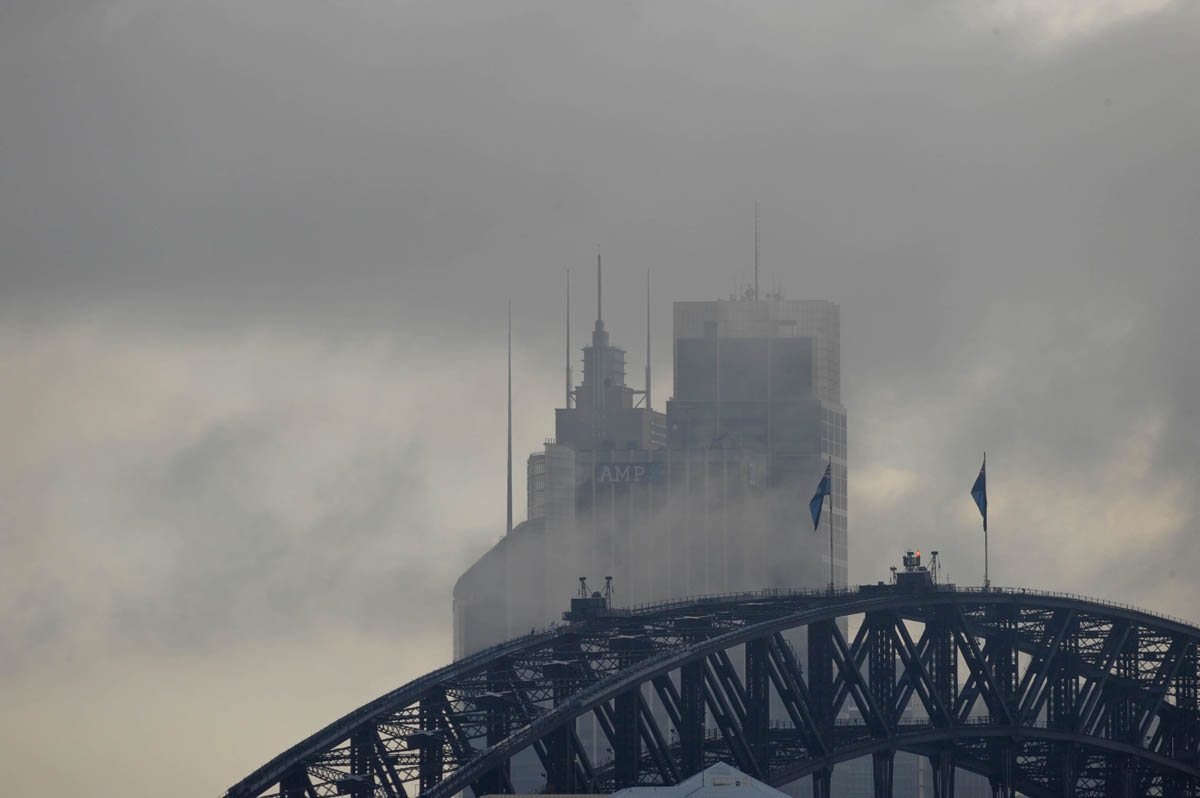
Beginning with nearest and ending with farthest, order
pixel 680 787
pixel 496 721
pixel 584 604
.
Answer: pixel 680 787, pixel 496 721, pixel 584 604

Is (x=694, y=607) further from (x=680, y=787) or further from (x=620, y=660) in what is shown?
(x=680, y=787)

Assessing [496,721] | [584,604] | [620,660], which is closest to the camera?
[496,721]

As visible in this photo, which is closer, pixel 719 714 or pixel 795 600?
pixel 719 714

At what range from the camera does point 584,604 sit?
623 feet

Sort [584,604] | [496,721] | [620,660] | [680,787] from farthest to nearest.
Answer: [584,604], [620,660], [496,721], [680,787]

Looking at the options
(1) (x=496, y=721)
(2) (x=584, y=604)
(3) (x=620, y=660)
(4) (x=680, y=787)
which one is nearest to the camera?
(4) (x=680, y=787)

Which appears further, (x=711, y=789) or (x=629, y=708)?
(x=629, y=708)

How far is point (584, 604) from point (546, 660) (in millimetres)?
13895

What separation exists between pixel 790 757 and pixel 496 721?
30.8 meters

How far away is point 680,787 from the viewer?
508ft

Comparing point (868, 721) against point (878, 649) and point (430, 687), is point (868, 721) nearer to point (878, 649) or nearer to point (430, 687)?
point (878, 649)

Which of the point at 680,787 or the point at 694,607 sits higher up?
the point at 694,607

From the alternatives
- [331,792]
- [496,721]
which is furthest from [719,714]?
[331,792]

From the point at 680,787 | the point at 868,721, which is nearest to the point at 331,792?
the point at 680,787
